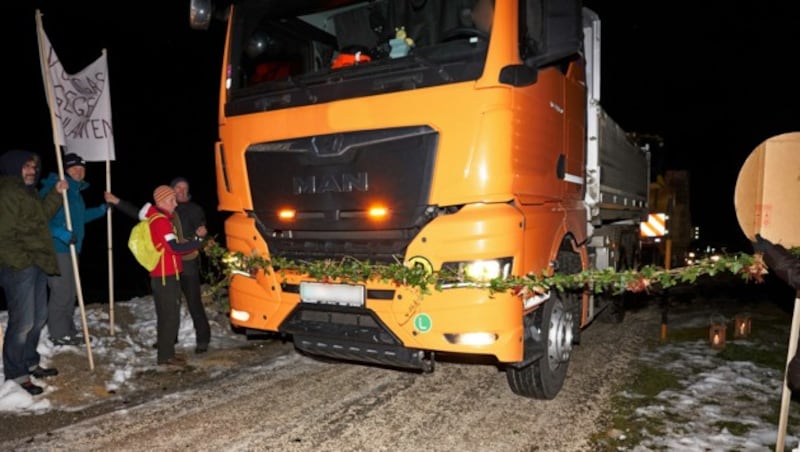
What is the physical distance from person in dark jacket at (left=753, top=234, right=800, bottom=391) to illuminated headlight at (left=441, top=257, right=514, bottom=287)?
5.02ft

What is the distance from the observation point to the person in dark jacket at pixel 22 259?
14.7ft

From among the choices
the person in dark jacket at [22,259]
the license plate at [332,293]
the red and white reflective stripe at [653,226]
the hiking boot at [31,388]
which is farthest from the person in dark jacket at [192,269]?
the red and white reflective stripe at [653,226]

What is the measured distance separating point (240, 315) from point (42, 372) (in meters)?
2.07

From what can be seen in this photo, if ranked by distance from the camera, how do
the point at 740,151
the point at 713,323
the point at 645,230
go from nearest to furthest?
1. the point at 713,323
2. the point at 645,230
3. the point at 740,151

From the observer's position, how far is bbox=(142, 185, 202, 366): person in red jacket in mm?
5152

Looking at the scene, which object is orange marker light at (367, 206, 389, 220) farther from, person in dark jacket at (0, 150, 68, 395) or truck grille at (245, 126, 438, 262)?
person in dark jacket at (0, 150, 68, 395)

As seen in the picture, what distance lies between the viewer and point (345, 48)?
15.4ft

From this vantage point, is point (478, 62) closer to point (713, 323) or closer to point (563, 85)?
point (563, 85)

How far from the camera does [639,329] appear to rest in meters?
7.50

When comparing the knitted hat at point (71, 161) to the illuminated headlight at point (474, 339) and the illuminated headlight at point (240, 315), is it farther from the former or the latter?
the illuminated headlight at point (474, 339)

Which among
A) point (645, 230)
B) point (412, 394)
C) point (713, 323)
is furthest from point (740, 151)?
point (412, 394)

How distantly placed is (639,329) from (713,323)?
127cm

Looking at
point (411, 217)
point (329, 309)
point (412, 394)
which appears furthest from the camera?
point (412, 394)

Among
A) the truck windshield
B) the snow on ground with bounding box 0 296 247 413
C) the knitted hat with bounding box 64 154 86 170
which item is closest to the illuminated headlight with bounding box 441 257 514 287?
the truck windshield
